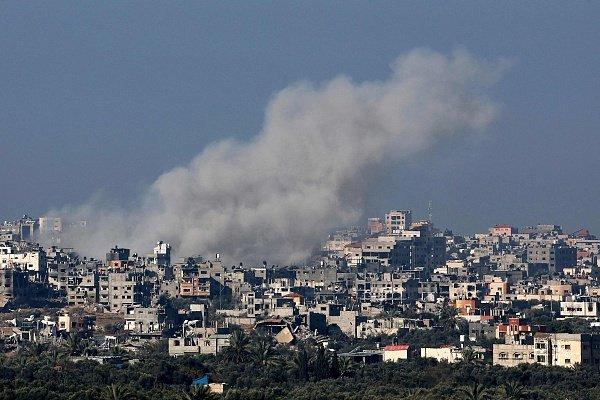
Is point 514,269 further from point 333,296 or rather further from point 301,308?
point 301,308

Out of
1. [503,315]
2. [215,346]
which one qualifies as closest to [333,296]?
[503,315]

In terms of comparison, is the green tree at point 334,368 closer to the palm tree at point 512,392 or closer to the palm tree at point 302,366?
the palm tree at point 302,366

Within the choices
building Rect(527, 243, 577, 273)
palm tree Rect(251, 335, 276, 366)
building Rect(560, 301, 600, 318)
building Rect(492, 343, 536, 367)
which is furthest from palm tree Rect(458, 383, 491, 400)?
building Rect(527, 243, 577, 273)

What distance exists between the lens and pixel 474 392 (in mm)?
66625

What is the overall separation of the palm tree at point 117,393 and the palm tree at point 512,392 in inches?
439

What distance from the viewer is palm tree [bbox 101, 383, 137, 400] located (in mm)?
61312

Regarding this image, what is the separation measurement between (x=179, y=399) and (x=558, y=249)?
118 m

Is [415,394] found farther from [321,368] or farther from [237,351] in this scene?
[237,351]

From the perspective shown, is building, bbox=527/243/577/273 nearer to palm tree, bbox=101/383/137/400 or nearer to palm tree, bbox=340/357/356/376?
palm tree, bbox=340/357/356/376

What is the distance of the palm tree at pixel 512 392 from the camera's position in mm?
67312

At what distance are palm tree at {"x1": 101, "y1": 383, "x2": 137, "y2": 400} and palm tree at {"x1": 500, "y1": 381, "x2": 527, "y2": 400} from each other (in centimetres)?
1115

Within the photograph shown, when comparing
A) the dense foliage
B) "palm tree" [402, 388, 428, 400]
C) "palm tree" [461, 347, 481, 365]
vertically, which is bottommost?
"palm tree" [402, 388, 428, 400]

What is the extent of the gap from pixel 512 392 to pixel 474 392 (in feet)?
7.85

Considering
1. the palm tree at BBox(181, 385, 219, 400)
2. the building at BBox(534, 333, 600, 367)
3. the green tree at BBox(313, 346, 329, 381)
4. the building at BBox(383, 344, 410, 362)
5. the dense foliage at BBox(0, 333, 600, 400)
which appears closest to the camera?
the palm tree at BBox(181, 385, 219, 400)
